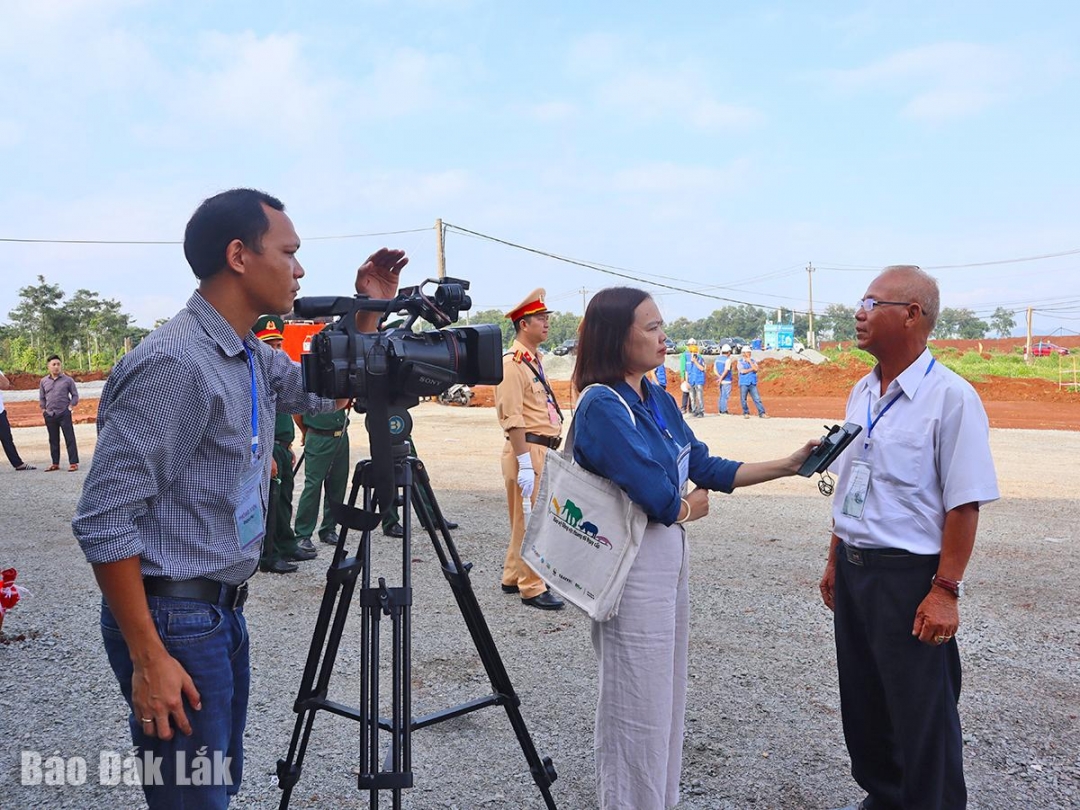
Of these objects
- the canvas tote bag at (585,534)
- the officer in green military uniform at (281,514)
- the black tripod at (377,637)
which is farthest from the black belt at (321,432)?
the canvas tote bag at (585,534)

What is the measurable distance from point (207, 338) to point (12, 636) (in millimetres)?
4290

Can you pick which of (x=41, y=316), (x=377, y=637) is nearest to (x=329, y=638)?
(x=377, y=637)

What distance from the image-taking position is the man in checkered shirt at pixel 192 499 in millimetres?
1620

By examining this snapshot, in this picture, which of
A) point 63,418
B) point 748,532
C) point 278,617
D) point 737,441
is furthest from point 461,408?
point 278,617

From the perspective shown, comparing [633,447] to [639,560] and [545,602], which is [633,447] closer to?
[639,560]

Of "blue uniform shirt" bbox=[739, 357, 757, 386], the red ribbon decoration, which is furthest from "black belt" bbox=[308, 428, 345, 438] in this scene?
"blue uniform shirt" bbox=[739, 357, 757, 386]

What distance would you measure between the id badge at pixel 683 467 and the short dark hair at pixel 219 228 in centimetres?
146

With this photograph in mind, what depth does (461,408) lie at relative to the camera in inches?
947

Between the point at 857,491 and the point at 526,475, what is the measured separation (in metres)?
2.80

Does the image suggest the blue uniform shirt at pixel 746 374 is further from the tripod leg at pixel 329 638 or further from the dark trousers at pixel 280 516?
the tripod leg at pixel 329 638

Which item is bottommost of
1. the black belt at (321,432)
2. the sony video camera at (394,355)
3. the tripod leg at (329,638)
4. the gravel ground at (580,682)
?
the gravel ground at (580,682)

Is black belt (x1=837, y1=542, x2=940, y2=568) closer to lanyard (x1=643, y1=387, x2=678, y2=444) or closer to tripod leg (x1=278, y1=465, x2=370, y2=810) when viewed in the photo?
lanyard (x1=643, y1=387, x2=678, y2=444)

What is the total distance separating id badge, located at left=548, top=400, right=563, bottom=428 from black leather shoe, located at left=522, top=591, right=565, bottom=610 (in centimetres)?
116

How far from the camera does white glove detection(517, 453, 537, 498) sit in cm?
527
